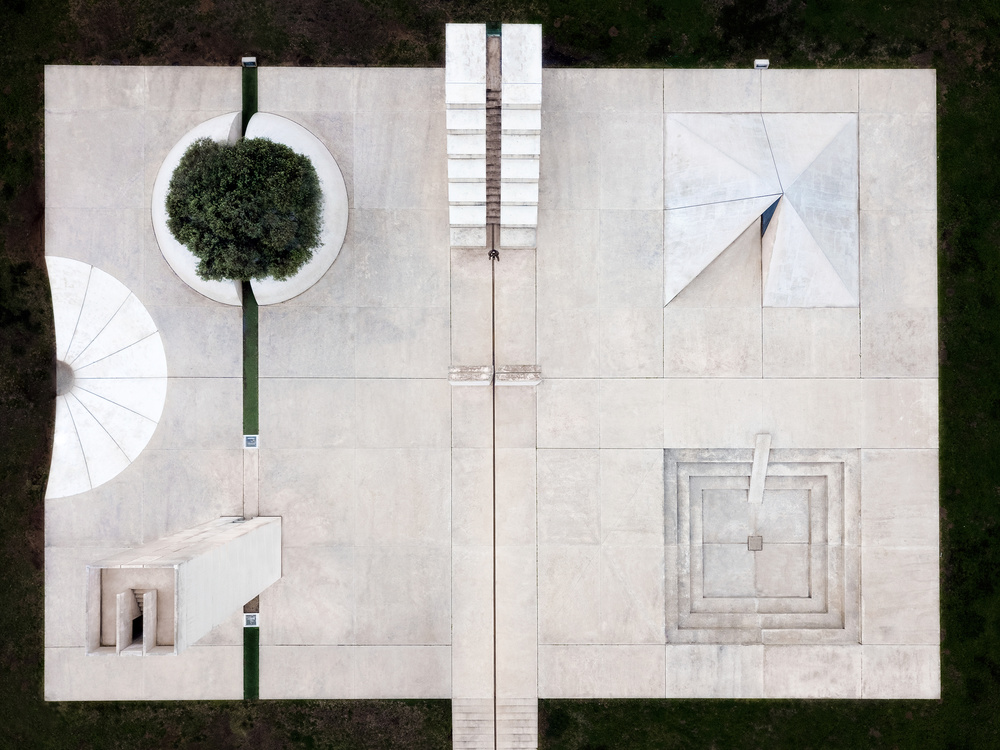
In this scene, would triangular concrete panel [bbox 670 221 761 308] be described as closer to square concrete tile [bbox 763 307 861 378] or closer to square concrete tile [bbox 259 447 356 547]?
square concrete tile [bbox 763 307 861 378]

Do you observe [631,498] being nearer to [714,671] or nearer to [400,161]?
[714,671]

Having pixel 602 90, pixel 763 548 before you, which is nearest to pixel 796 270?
pixel 602 90

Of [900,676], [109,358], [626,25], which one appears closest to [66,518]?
[109,358]

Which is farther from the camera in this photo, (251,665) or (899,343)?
(899,343)

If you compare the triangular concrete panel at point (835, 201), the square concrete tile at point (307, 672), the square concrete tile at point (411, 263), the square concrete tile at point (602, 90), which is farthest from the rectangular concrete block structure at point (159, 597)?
the triangular concrete panel at point (835, 201)

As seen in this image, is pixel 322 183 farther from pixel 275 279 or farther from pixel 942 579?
pixel 942 579

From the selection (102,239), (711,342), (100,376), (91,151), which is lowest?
(100,376)
